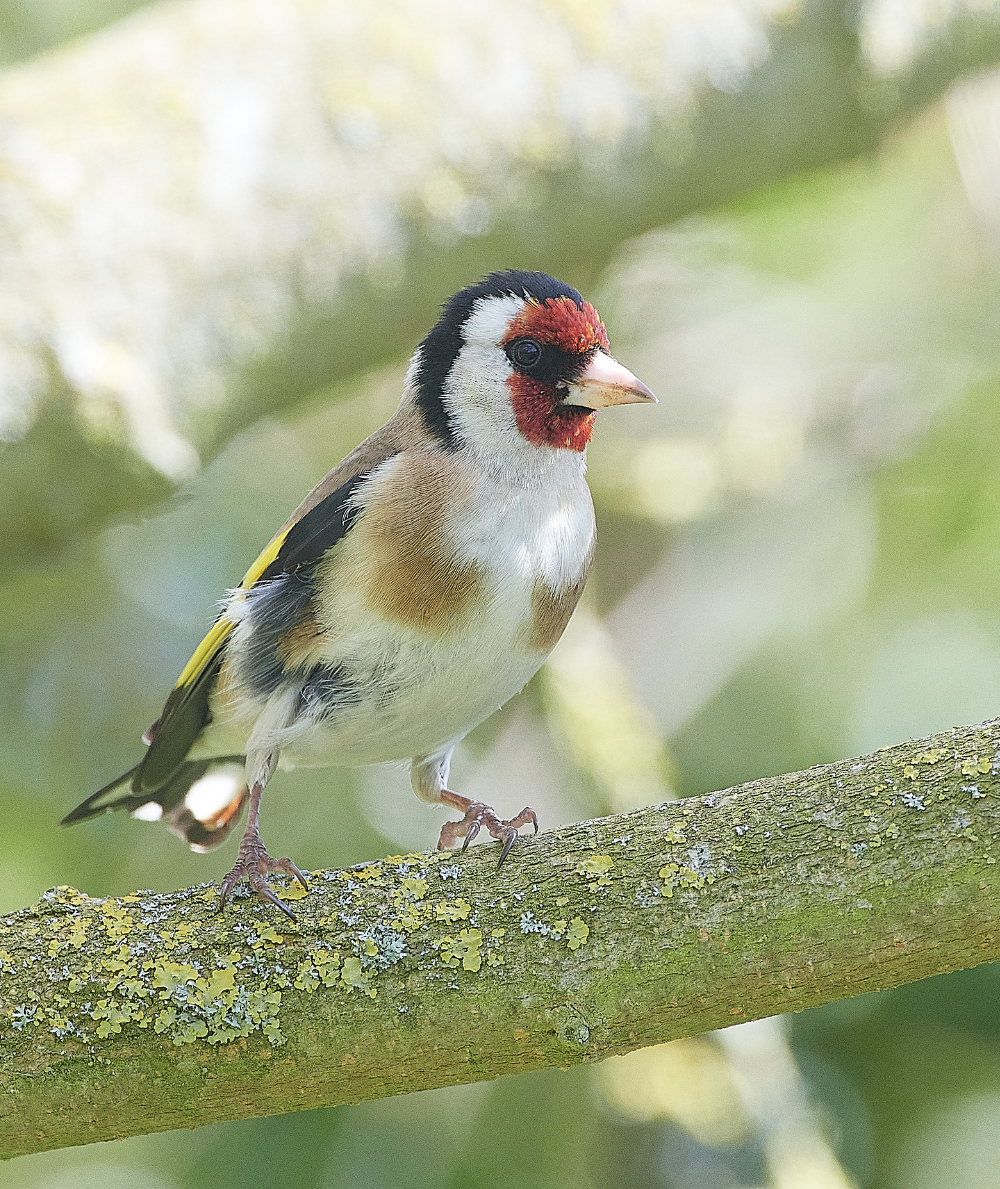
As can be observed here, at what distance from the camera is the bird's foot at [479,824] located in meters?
2.34

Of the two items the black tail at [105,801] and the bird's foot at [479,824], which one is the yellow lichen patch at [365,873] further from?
the black tail at [105,801]

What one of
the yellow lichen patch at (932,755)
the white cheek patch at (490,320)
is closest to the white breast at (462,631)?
the white cheek patch at (490,320)

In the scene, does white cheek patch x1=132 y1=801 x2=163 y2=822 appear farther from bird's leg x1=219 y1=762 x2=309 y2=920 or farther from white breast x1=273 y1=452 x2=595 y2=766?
bird's leg x1=219 y1=762 x2=309 y2=920

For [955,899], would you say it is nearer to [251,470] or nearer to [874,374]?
[874,374]

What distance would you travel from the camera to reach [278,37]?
3699mm

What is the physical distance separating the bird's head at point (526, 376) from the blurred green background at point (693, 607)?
86 cm

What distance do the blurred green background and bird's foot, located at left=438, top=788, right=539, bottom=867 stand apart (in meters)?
0.28

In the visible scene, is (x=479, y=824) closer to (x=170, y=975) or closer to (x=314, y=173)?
(x=170, y=975)

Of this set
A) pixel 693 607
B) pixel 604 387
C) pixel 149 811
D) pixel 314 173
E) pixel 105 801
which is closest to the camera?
pixel 604 387

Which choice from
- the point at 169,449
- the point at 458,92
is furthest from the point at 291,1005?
the point at 458,92

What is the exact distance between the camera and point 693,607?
440cm

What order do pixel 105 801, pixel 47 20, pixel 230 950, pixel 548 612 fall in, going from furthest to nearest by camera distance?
pixel 47 20
pixel 105 801
pixel 548 612
pixel 230 950

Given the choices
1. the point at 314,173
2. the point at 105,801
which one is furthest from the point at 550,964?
the point at 314,173

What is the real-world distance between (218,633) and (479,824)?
28.2 inches
